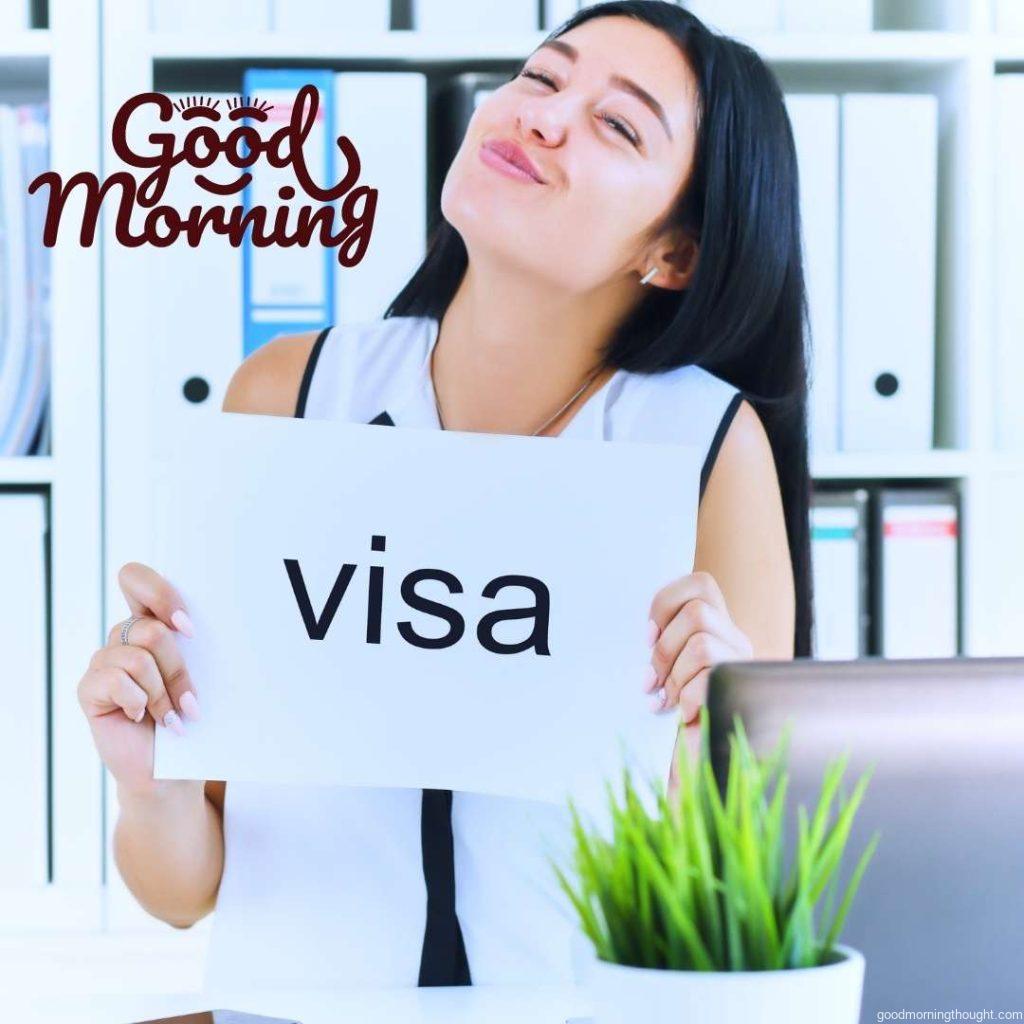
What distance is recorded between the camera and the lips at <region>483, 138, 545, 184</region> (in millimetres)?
1229

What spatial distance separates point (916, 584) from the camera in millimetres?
1743

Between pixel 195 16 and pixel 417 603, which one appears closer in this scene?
pixel 417 603

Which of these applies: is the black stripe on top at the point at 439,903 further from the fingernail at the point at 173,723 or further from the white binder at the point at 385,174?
the white binder at the point at 385,174

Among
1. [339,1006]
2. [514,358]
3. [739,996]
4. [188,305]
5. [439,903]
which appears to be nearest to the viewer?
[739,996]

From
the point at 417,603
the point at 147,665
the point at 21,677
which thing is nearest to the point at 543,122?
the point at 417,603

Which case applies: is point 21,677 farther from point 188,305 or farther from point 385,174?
point 385,174

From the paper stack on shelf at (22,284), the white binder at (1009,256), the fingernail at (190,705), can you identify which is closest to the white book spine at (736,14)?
the white binder at (1009,256)

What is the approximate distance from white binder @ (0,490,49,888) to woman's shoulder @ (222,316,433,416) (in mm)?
458

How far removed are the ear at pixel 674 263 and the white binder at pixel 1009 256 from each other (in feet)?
2.00

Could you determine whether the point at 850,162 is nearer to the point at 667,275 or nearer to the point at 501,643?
the point at 667,275

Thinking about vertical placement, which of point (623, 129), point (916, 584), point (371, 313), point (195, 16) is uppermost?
point (195, 16)

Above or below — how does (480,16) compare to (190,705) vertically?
above

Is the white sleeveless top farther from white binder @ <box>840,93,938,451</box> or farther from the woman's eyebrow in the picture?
white binder @ <box>840,93,938,451</box>

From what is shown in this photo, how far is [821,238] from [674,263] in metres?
0.47
